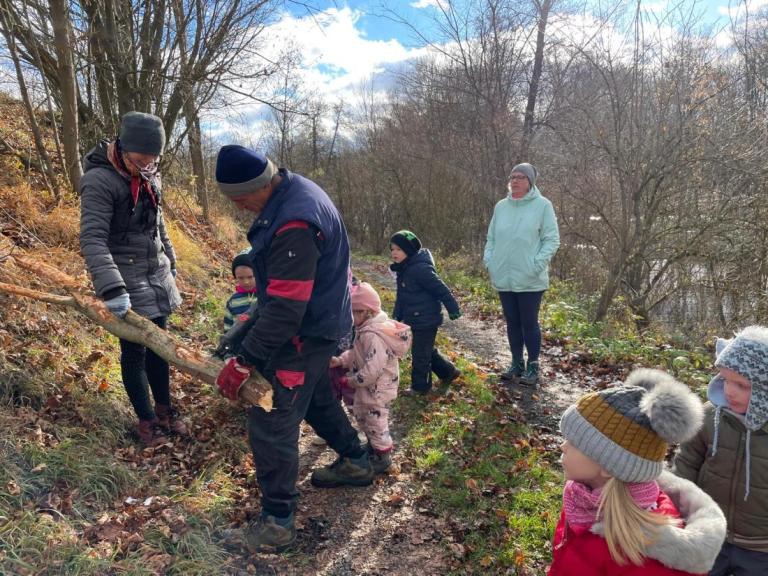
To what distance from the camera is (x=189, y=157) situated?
1391cm

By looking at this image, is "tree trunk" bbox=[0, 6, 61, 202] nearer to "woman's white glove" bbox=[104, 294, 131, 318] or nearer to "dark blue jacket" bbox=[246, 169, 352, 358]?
"woman's white glove" bbox=[104, 294, 131, 318]

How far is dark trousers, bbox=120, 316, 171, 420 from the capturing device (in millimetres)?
3621

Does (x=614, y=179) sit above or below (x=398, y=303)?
above

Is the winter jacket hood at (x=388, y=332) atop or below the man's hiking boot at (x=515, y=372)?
atop

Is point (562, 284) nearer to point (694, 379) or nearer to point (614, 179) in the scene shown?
point (614, 179)

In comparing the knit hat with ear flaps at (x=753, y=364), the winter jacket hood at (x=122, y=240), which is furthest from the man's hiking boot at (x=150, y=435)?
the knit hat with ear flaps at (x=753, y=364)

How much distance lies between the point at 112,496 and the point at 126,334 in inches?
41.7

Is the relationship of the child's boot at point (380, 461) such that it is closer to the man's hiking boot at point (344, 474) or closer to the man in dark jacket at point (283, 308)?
the man's hiking boot at point (344, 474)

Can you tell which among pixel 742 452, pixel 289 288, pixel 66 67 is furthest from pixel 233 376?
pixel 66 67

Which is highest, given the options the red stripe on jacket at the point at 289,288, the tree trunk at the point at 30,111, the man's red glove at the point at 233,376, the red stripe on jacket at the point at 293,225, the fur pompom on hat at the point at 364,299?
the tree trunk at the point at 30,111

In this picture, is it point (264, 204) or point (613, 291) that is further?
point (613, 291)

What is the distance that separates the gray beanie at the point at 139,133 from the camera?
10.5ft

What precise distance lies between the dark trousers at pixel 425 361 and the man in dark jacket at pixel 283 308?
2.23 m

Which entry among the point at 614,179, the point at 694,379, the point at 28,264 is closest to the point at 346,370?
the point at 28,264
